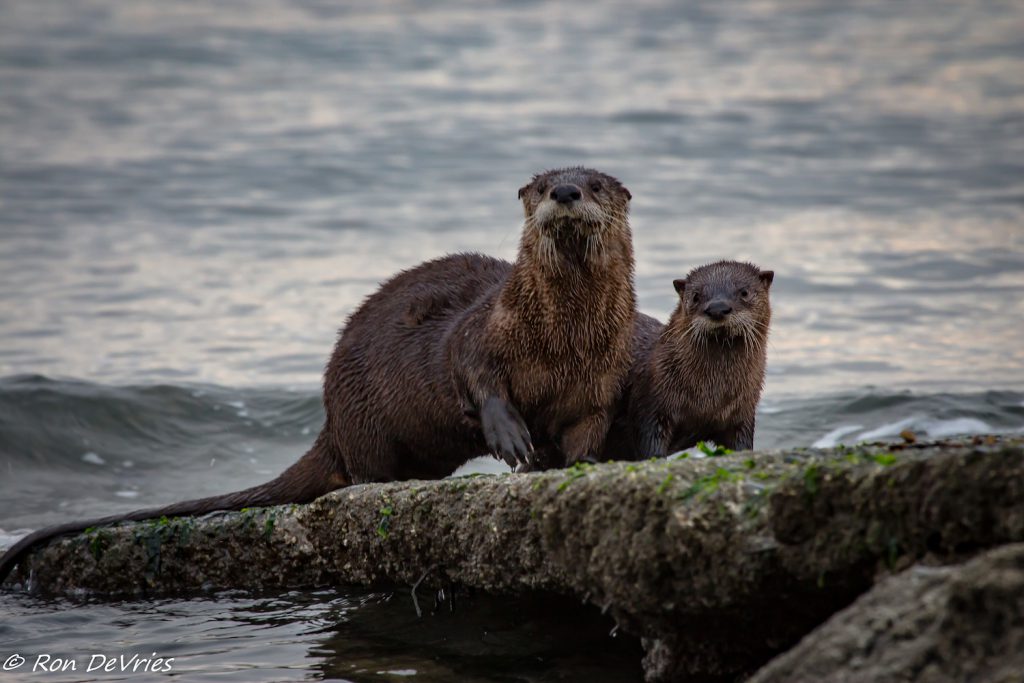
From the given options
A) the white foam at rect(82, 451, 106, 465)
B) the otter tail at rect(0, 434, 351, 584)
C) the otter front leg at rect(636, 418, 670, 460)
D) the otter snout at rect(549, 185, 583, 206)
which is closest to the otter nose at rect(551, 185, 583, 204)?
the otter snout at rect(549, 185, 583, 206)

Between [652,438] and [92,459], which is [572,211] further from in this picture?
[92,459]

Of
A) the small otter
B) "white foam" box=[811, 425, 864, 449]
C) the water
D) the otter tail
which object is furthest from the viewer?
the water

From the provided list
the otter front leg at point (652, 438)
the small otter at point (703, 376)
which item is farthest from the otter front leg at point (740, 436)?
the otter front leg at point (652, 438)

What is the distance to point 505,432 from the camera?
4.95m

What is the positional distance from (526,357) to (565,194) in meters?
0.55

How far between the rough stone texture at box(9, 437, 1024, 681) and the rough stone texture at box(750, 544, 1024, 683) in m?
0.20

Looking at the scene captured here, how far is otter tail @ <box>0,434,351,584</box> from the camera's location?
5.17m

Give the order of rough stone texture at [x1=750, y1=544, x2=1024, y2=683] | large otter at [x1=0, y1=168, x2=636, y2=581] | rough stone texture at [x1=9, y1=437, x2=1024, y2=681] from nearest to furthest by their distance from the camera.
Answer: rough stone texture at [x1=750, y1=544, x2=1024, y2=683] < rough stone texture at [x1=9, y1=437, x2=1024, y2=681] < large otter at [x1=0, y1=168, x2=636, y2=581]

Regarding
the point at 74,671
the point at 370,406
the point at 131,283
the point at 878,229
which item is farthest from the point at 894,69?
the point at 74,671

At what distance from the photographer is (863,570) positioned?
309cm

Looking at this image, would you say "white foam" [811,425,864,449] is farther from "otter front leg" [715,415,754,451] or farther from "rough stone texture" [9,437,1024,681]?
"rough stone texture" [9,437,1024,681]

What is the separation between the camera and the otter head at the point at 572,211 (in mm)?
4949

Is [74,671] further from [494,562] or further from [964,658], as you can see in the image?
[964,658]

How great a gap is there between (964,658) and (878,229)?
11073 mm
